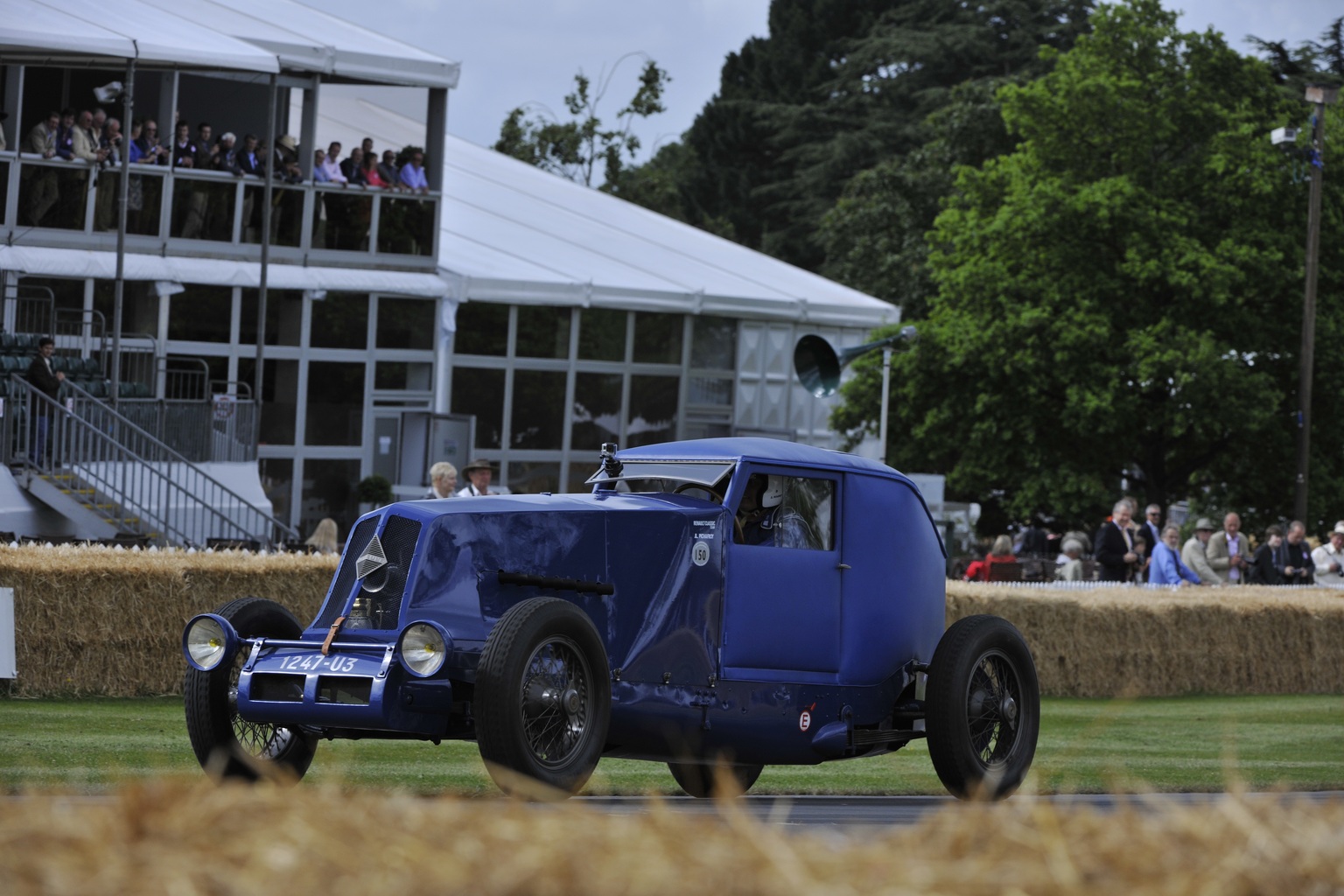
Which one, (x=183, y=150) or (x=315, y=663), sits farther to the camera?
(x=183, y=150)

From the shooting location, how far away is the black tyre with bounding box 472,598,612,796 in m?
7.56

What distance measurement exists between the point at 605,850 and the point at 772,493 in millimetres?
7017

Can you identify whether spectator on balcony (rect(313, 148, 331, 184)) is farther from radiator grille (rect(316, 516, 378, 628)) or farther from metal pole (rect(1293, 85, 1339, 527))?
radiator grille (rect(316, 516, 378, 628))

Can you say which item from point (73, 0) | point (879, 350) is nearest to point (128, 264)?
point (73, 0)

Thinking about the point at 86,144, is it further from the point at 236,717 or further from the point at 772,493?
the point at 236,717

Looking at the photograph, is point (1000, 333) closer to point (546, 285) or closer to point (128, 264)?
point (546, 285)

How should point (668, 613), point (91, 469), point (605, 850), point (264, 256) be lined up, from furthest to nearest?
point (264, 256)
point (91, 469)
point (668, 613)
point (605, 850)

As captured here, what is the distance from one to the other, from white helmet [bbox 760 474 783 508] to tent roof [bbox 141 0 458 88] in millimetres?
21862

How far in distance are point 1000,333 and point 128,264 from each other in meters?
20.9

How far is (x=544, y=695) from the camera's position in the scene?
7852 millimetres

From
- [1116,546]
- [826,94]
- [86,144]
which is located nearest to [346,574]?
[1116,546]

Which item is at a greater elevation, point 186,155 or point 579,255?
point 186,155

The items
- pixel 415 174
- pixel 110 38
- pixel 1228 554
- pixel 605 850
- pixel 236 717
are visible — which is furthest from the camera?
pixel 415 174

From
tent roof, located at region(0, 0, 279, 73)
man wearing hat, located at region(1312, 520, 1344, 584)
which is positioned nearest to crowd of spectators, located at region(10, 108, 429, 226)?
tent roof, located at region(0, 0, 279, 73)
